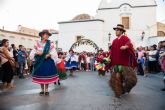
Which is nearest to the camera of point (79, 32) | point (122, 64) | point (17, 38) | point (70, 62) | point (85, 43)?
point (122, 64)

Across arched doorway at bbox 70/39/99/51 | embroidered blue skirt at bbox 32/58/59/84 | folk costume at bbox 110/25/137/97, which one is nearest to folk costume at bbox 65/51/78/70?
embroidered blue skirt at bbox 32/58/59/84

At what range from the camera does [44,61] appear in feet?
26.7

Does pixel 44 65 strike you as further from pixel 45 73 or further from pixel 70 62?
pixel 70 62

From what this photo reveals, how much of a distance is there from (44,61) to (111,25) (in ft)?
97.6

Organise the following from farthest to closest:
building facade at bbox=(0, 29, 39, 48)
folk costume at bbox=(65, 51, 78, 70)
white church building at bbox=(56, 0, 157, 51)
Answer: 1. building facade at bbox=(0, 29, 39, 48)
2. white church building at bbox=(56, 0, 157, 51)
3. folk costume at bbox=(65, 51, 78, 70)

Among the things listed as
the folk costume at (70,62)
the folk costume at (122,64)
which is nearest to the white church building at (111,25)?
the folk costume at (70,62)

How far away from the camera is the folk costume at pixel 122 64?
784 centimetres

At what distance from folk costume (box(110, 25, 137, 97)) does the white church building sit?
27595 mm

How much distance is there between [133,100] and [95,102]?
96cm

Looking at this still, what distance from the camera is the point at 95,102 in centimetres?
682

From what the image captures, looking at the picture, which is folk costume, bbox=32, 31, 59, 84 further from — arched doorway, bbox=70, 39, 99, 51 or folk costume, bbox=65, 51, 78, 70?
arched doorway, bbox=70, 39, 99, 51

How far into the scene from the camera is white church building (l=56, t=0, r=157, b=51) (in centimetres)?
3609

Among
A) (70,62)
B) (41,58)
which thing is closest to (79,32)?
(70,62)

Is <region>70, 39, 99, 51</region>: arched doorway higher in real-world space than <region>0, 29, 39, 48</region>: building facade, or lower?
lower
